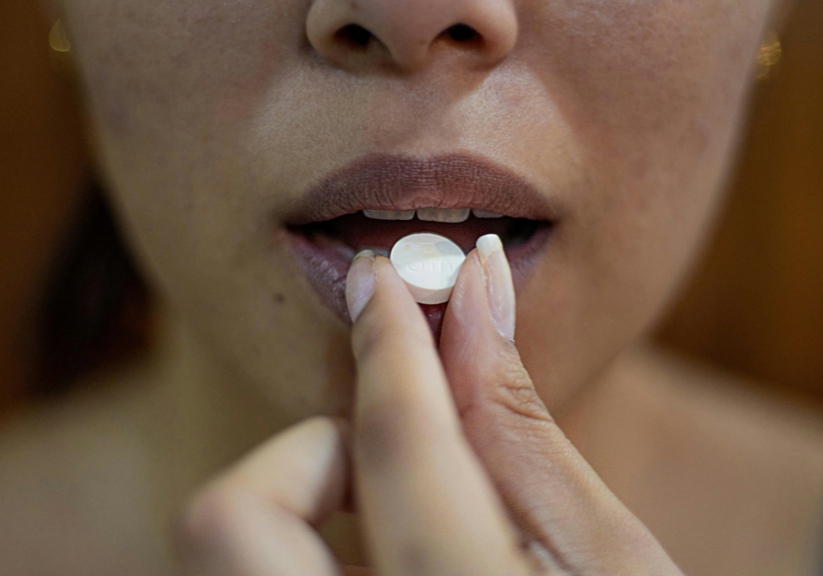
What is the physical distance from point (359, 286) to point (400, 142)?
0.40 ft

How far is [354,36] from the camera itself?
0.51m

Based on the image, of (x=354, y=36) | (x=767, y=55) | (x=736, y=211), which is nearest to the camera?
(x=354, y=36)

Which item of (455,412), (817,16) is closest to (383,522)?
(455,412)

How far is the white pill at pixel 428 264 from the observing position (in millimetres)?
527

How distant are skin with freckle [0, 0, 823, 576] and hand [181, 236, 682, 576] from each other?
0.41ft

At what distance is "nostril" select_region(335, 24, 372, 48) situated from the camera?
1.66 ft

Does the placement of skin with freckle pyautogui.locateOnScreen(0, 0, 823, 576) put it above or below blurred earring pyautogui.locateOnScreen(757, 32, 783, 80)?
below

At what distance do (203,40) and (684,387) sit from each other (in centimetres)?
100

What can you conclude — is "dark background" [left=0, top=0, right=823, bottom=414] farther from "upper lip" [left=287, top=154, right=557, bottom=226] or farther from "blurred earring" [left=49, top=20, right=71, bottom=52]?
"upper lip" [left=287, top=154, right=557, bottom=226]

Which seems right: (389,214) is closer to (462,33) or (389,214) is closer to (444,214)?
(444,214)

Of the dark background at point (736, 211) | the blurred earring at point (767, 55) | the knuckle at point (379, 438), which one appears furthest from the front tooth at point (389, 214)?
the dark background at point (736, 211)

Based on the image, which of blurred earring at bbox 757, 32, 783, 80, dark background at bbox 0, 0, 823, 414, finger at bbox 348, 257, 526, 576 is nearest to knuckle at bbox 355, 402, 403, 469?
finger at bbox 348, 257, 526, 576

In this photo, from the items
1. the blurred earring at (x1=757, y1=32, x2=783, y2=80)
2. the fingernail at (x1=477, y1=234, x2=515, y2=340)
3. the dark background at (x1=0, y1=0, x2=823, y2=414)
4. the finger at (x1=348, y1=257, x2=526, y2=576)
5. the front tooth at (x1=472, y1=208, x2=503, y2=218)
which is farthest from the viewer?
the dark background at (x1=0, y1=0, x2=823, y2=414)

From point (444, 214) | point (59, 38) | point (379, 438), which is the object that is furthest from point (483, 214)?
point (59, 38)
